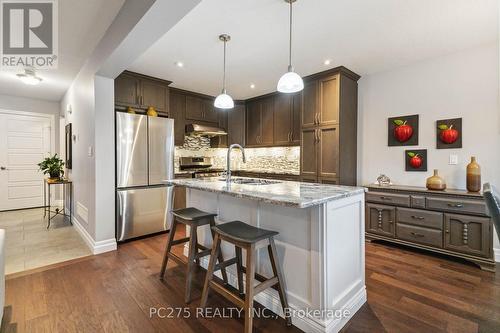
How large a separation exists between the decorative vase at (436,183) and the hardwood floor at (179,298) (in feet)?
2.72

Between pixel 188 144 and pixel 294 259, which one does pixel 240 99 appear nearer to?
pixel 188 144

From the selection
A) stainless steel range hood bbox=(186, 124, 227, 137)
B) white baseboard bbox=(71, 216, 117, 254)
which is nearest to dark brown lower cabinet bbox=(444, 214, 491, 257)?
stainless steel range hood bbox=(186, 124, 227, 137)

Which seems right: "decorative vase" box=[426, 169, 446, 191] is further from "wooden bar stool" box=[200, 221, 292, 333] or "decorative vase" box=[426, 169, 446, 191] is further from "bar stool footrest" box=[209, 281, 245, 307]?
"bar stool footrest" box=[209, 281, 245, 307]

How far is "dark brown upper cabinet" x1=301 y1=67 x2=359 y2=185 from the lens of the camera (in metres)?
3.44

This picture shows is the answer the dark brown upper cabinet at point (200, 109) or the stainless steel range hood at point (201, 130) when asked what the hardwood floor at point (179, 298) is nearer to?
the stainless steel range hood at point (201, 130)

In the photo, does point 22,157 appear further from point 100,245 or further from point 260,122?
point 260,122

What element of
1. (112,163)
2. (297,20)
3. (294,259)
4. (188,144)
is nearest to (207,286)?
(294,259)

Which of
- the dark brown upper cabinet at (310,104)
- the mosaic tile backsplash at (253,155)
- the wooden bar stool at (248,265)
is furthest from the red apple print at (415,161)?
the wooden bar stool at (248,265)

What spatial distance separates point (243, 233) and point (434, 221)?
2497 millimetres

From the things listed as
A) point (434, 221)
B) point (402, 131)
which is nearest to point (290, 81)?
point (402, 131)

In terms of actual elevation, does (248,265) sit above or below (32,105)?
below

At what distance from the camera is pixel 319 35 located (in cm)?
248

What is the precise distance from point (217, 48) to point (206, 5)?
0.79m

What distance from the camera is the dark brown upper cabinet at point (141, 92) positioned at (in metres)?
3.43
